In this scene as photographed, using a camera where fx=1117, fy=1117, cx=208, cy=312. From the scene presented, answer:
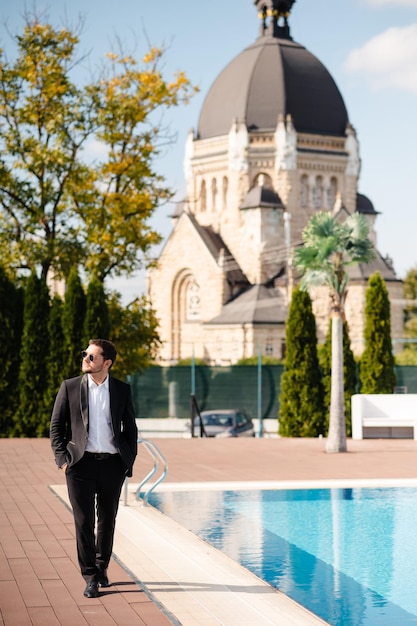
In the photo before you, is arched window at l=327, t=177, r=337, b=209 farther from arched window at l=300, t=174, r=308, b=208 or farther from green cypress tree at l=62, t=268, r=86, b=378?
green cypress tree at l=62, t=268, r=86, b=378

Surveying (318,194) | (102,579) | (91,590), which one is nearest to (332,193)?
(318,194)

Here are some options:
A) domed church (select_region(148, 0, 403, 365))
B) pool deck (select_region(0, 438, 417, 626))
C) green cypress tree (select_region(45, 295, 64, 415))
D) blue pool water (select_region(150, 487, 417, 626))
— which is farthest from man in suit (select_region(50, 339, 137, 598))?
domed church (select_region(148, 0, 403, 365))

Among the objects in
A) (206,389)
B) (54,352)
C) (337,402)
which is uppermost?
(54,352)

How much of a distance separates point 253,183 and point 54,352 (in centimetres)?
6138

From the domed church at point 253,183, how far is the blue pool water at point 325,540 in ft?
210

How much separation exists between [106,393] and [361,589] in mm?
3034

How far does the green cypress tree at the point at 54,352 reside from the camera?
2395 centimetres

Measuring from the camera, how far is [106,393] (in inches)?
307

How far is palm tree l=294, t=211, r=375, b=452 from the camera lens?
68.4ft

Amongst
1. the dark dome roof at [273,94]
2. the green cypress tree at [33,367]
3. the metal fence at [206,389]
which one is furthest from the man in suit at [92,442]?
the dark dome roof at [273,94]

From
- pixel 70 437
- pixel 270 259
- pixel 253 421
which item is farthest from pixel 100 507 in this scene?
pixel 270 259

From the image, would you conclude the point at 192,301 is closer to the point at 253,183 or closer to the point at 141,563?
the point at 253,183

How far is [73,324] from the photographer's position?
2433 cm

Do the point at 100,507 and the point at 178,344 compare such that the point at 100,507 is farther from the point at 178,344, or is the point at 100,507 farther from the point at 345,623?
the point at 178,344
